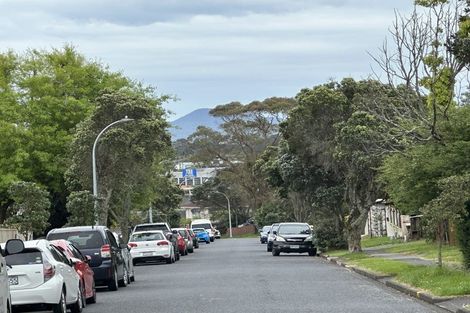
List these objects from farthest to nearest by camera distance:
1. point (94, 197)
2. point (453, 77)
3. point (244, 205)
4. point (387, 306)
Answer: point (244, 205) < point (94, 197) < point (453, 77) < point (387, 306)

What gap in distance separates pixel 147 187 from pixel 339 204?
14.0m

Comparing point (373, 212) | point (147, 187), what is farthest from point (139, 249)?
point (373, 212)

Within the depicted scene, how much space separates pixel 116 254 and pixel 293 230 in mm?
21941

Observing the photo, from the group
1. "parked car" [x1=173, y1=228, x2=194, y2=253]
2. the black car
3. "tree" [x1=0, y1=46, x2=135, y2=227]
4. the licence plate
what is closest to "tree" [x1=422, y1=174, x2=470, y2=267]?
the licence plate

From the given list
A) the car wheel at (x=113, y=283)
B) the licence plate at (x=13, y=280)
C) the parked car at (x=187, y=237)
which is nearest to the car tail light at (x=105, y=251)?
the car wheel at (x=113, y=283)

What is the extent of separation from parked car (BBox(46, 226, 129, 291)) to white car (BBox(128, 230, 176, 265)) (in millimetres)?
15366

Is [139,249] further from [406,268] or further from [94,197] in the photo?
[406,268]

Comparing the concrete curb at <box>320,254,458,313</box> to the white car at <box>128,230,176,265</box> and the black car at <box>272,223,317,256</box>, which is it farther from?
the black car at <box>272,223,317,256</box>

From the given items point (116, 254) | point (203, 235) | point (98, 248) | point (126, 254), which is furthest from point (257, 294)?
point (203, 235)

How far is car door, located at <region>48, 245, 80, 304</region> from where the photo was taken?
1872 cm

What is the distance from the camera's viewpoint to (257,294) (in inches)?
885

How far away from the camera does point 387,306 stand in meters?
19.0

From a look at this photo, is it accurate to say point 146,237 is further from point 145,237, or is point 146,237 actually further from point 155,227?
point 155,227

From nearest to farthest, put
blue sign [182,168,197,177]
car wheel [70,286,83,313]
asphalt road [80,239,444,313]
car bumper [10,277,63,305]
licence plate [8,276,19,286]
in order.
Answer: car bumper [10,277,63,305]
licence plate [8,276,19,286]
asphalt road [80,239,444,313]
car wheel [70,286,83,313]
blue sign [182,168,197,177]
